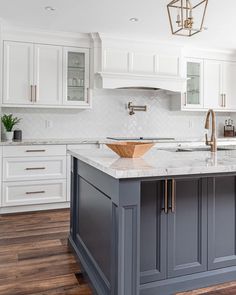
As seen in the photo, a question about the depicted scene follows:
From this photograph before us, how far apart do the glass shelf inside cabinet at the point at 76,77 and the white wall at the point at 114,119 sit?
38 cm

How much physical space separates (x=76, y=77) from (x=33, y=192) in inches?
67.5

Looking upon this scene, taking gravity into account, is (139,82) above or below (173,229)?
above

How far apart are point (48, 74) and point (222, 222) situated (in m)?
3.09

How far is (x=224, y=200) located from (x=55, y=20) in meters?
3.02

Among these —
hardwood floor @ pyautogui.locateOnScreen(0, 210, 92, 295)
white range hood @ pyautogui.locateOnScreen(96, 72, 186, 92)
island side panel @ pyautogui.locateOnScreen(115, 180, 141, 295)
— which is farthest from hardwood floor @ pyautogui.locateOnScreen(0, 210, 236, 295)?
white range hood @ pyautogui.locateOnScreen(96, 72, 186, 92)

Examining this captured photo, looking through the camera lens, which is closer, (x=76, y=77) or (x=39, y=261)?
(x=39, y=261)

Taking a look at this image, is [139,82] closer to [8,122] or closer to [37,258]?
[8,122]

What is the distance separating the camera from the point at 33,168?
12.6ft

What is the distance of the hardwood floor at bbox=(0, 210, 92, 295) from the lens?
2.02 meters

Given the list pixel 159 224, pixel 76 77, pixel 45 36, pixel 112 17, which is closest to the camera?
pixel 159 224

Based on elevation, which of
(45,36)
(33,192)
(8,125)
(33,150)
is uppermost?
(45,36)

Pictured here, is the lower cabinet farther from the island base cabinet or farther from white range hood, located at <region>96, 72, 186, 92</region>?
white range hood, located at <region>96, 72, 186, 92</region>

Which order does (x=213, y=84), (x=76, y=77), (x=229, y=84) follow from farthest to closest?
(x=229, y=84) < (x=213, y=84) < (x=76, y=77)

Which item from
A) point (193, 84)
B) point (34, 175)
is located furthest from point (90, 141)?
point (193, 84)
